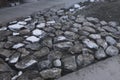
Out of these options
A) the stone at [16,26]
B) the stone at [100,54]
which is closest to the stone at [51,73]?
the stone at [100,54]

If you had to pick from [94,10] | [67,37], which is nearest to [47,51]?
[67,37]

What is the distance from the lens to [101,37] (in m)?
3.89

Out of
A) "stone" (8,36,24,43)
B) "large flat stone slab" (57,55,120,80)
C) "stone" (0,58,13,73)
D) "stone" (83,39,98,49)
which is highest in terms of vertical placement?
"stone" (8,36,24,43)

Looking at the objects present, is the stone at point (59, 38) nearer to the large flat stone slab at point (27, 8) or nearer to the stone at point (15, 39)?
the stone at point (15, 39)

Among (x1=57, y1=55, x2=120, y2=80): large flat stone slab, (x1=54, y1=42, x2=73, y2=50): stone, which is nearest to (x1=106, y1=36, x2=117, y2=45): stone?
(x1=57, y1=55, x2=120, y2=80): large flat stone slab

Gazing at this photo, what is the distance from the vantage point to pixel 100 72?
3.01 m

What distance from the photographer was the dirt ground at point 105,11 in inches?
184

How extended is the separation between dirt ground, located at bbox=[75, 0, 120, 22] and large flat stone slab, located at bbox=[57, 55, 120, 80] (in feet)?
5.17

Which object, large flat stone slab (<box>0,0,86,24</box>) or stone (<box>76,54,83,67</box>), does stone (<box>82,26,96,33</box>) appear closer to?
stone (<box>76,54,83,67</box>)

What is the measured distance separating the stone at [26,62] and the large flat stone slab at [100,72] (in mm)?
504

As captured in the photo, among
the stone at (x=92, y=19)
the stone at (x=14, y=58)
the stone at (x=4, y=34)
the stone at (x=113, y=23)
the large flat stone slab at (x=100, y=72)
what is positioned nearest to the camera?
the large flat stone slab at (x=100, y=72)

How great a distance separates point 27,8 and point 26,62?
2642mm

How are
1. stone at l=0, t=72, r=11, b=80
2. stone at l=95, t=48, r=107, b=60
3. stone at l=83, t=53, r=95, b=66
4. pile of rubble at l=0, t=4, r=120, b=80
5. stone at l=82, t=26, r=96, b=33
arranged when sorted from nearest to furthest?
stone at l=0, t=72, r=11, b=80 < pile of rubble at l=0, t=4, r=120, b=80 < stone at l=83, t=53, r=95, b=66 < stone at l=95, t=48, r=107, b=60 < stone at l=82, t=26, r=96, b=33

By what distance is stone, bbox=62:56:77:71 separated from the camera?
302cm
